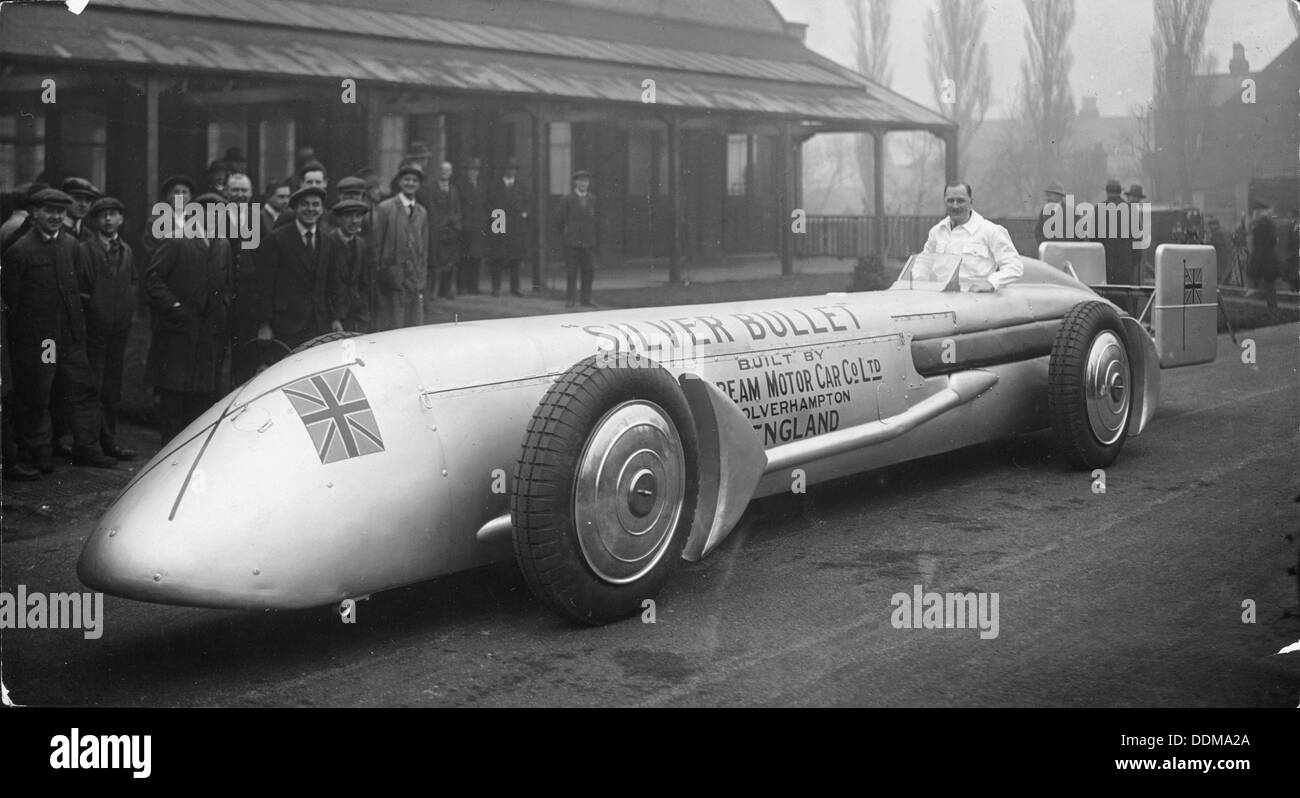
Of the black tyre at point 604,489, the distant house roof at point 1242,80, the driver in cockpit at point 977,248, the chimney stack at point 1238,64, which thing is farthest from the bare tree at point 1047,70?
the black tyre at point 604,489

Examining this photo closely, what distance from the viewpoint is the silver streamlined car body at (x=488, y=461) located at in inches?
174

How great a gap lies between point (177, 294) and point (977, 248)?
5367 mm

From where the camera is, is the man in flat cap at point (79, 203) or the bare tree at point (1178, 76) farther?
the bare tree at point (1178, 76)

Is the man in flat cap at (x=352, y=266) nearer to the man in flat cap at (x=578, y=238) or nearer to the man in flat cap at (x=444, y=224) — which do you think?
the man in flat cap at (x=444, y=224)

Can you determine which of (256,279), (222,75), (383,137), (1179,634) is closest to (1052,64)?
(383,137)

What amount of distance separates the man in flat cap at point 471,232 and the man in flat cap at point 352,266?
695 centimetres

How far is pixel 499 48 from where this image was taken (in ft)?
60.6

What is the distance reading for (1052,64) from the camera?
4325cm

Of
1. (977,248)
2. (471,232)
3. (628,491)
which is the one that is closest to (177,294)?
(628,491)

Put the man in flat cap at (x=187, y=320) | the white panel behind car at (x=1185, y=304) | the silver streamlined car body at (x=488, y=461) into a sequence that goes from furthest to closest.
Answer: the white panel behind car at (x=1185, y=304) → the man in flat cap at (x=187, y=320) → the silver streamlined car body at (x=488, y=461)

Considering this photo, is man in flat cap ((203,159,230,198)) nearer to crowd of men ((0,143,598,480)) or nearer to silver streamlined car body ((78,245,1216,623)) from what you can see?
Result: crowd of men ((0,143,598,480))
